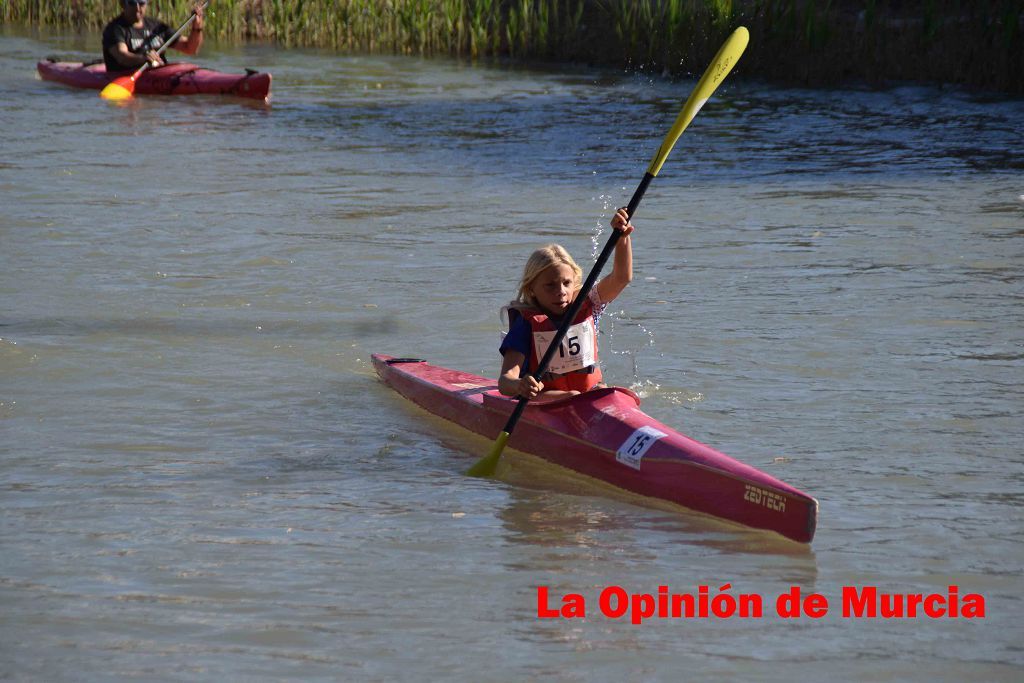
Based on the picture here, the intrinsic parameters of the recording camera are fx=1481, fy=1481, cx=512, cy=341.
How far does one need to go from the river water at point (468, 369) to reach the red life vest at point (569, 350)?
344mm

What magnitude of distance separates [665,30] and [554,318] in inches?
444

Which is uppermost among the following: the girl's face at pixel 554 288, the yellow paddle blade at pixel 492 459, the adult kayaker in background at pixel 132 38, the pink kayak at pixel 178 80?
the adult kayaker in background at pixel 132 38

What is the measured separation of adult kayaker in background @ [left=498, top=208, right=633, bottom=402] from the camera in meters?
4.90

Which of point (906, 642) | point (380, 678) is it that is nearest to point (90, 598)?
point (380, 678)

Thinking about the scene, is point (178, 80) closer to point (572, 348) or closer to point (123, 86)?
point (123, 86)

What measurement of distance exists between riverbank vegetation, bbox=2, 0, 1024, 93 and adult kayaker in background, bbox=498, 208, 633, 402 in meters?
9.85

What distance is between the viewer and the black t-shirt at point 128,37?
1427 centimetres

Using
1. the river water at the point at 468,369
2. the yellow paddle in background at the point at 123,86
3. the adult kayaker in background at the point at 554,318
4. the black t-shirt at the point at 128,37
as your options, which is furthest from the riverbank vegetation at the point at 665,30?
the adult kayaker in background at the point at 554,318

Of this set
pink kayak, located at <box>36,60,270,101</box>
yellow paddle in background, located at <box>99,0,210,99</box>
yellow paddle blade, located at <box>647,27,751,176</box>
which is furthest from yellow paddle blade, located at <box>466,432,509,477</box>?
yellow paddle in background, located at <box>99,0,210,99</box>

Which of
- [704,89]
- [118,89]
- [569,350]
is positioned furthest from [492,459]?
[118,89]

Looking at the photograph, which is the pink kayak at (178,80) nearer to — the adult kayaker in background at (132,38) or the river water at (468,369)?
the adult kayaker in background at (132,38)

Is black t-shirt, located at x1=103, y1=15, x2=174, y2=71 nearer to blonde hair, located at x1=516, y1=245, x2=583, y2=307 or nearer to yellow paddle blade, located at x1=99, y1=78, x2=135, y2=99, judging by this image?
yellow paddle blade, located at x1=99, y1=78, x2=135, y2=99

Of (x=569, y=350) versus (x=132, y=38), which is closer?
(x=569, y=350)

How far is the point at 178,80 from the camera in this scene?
14070mm
